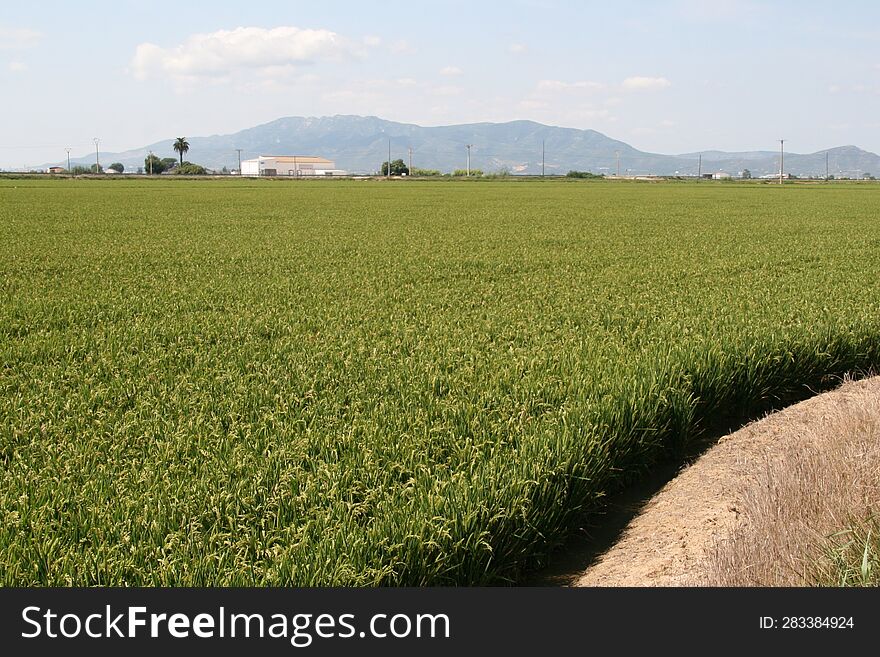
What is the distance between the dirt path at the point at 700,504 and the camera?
203 inches

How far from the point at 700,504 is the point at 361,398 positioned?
2699mm

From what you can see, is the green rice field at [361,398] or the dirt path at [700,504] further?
the dirt path at [700,504]

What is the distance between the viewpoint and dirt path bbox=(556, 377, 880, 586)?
5.16 metres

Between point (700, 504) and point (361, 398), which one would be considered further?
point (361, 398)

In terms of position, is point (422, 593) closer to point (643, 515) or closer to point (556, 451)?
point (556, 451)

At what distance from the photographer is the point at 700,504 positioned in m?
6.16

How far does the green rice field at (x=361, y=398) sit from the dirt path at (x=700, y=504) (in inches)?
13.9

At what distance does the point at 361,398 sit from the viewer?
6.87 m

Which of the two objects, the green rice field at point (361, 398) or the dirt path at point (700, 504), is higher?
the green rice field at point (361, 398)

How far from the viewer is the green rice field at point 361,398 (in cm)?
431

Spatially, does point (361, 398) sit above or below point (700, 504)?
above

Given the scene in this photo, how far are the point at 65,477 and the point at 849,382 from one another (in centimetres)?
764

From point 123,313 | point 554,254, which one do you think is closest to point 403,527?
point 123,313

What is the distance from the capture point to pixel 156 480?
4.99 metres
